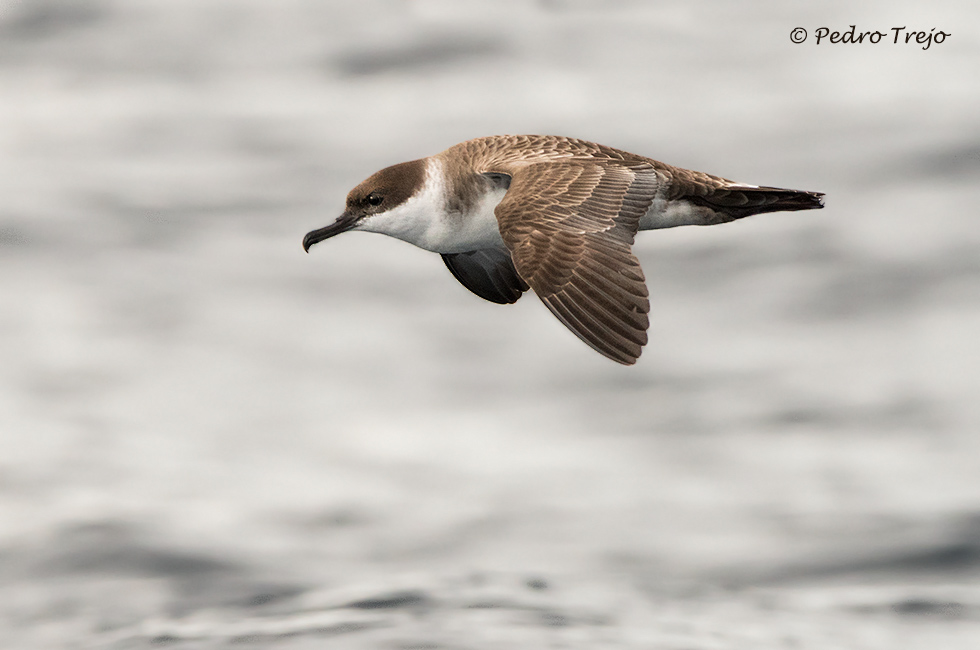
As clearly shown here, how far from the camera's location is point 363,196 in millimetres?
9602

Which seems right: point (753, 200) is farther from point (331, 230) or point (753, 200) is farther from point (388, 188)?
point (331, 230)

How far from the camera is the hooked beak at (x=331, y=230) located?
31.0ft

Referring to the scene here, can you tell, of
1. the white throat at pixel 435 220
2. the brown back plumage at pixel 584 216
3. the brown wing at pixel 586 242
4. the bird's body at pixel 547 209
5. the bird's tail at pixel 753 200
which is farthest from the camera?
the white throat at pixel 435 220

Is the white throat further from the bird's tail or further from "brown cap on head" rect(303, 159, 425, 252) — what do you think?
the bird's tail

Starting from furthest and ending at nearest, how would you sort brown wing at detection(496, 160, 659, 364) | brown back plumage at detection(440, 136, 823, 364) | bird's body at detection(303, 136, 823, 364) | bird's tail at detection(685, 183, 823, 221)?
bird's tail at detection(685, 183, 823, 221) → bird's body at detection(303, 136, 823, 364) → brown back plumage at detection(440, 136, 823, 364) → brown wing at detection(496, 160, 659, 364)

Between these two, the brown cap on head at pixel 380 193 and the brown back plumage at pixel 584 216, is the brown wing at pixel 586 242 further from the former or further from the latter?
the brown cap on head at pixel 380 193

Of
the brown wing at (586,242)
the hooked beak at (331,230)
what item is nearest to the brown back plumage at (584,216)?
the brown wing at (586,242)

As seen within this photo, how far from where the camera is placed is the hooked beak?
9.45 metres

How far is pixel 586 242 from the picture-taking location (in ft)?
26.9

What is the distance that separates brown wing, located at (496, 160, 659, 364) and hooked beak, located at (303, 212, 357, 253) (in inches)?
53.0

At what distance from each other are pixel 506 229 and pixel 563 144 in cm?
134

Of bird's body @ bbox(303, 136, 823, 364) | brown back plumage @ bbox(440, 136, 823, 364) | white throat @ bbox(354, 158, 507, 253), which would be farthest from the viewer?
white throat @ bbox(354, 158, 507, 253)

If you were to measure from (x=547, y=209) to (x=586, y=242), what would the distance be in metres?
0.42

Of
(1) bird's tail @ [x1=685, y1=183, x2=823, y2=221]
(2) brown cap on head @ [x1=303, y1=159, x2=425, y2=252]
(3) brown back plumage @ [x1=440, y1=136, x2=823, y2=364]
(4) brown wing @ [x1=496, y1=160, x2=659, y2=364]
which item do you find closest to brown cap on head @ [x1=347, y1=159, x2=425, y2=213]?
(2) brown cap on head @ [x1=303, y1=159, x2=425, y2=252]
